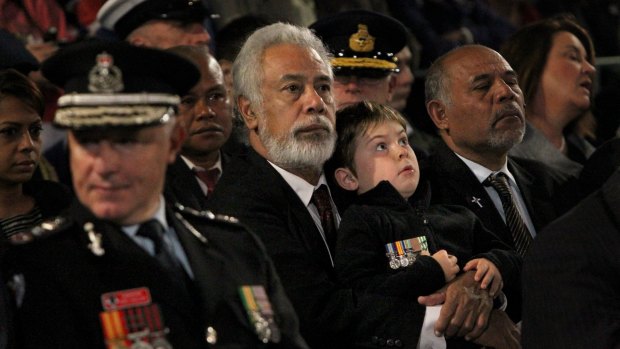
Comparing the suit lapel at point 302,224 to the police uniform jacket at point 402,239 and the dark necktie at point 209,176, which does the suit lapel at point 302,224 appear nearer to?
the police uniform jacket at point 402,239

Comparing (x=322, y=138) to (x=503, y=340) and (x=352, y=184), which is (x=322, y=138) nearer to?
(x=352, y=184)

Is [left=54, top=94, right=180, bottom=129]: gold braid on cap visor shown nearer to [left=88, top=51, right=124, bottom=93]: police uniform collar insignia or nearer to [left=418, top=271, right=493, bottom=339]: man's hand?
[left=88, top=51, right=124, bottom=93]: police uniform collar insignia

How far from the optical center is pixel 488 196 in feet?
17.6

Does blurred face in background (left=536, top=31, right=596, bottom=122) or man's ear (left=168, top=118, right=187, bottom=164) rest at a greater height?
man's ear (left=168, top=118, right=187, bottom=164)

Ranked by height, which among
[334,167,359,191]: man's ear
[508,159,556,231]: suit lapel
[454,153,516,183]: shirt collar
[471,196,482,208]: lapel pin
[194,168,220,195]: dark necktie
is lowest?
[508,159,556,231]: suit lapel

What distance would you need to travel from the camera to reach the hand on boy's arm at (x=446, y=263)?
4.48 m

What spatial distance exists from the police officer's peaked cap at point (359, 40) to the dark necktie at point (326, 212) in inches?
45.0

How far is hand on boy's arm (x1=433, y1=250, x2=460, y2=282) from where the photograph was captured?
4480 millimetres

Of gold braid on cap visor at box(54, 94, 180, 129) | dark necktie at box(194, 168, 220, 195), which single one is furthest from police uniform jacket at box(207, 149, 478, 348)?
gold braid on cap visor at box(54, 94, 180, 129)

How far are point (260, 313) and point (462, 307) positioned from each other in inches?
47.3

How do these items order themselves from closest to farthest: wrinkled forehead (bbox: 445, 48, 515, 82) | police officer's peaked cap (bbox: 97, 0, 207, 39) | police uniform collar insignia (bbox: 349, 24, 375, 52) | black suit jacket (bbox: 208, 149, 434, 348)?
black suit jacket (bbox: 208, 149, 434, 348) < wrinkled forehead (bbox: 445, 48, 515, 82) < police uniform collar insignia (bbox: 349, 24, 375, 52) < police officer's peaked cap (bbox: 97, 0, 207, 39)

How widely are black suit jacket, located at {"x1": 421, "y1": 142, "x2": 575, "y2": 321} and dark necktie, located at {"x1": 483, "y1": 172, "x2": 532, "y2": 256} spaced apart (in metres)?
0.03

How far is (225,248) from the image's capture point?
363cm

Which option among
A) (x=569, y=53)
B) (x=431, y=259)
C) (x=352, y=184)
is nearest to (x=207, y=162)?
(x=352, y=184)
